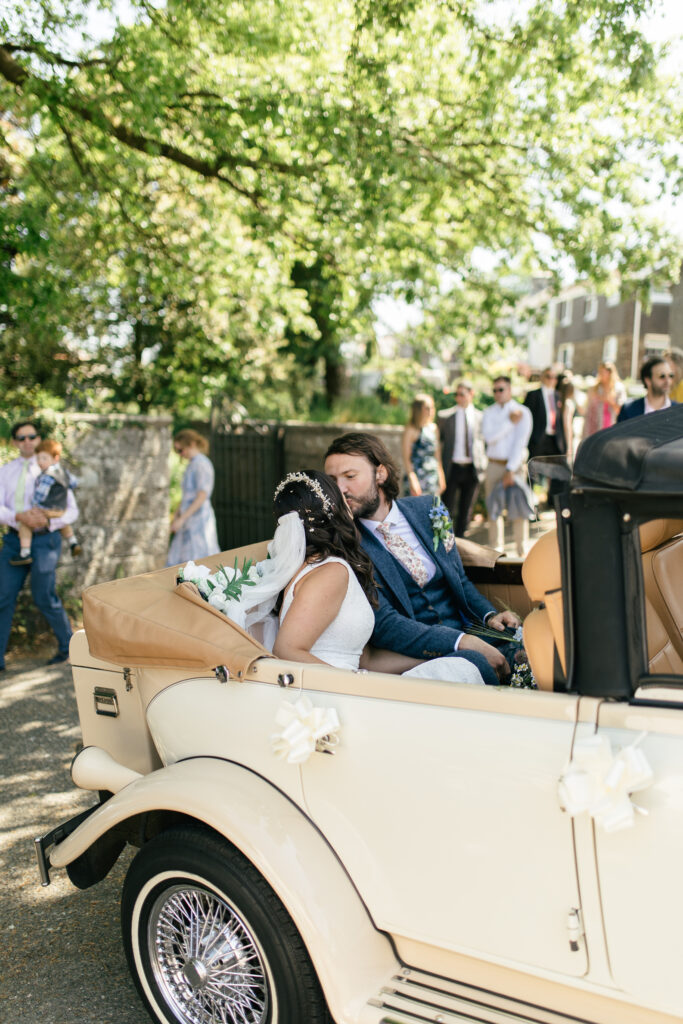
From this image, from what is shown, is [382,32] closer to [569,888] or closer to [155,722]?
[155,722]

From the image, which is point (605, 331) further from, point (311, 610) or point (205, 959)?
point (205, 959)

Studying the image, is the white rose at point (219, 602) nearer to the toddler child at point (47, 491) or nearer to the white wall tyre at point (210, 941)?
the white wall tyre at point (210, 941)

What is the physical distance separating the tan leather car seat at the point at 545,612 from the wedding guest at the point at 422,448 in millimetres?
6804

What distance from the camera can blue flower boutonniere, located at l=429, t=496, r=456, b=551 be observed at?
12.5ft

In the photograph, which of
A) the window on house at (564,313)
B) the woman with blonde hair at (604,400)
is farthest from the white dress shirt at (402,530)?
the window on house at (564,313)

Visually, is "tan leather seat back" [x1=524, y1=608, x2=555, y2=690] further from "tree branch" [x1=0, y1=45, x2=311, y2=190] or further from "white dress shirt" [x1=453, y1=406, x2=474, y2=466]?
"white dress shirt" [x1=453, y1=406, x2=474, y2=466]

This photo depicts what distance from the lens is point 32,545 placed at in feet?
21.4

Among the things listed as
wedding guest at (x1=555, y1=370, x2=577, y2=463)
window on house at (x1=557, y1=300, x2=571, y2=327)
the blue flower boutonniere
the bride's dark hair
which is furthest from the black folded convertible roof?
window on house at (x1=557, y1=300, x2=571, y2=327)

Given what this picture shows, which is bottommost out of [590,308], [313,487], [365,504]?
[365,504]

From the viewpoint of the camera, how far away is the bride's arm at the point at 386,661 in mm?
3334

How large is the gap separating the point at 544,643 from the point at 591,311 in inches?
1549

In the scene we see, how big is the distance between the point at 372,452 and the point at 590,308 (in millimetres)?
37848

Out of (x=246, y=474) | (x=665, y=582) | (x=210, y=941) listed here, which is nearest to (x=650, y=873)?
(x=665, y=582)

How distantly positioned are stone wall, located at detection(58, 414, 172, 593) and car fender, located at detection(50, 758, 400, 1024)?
18.8 ft
